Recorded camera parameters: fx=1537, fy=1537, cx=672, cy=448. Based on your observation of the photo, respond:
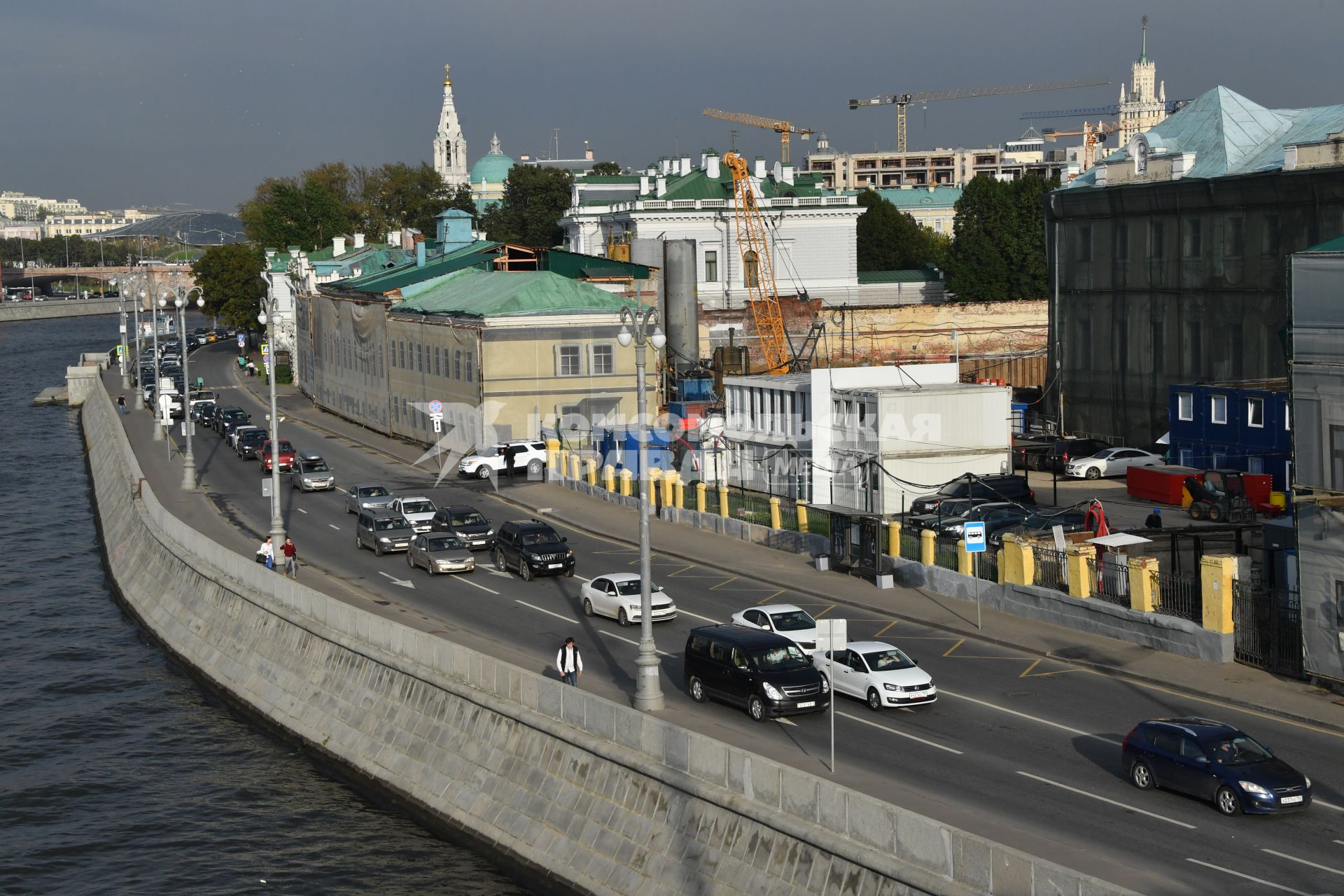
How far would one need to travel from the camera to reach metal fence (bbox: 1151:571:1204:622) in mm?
32406

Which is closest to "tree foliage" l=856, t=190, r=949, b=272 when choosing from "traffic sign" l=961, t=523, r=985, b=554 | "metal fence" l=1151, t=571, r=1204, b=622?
"traffic sign" l=961, t=523, r=985, b=554

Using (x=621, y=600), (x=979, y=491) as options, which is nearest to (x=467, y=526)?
(x=621, y=600)

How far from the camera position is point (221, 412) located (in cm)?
8612

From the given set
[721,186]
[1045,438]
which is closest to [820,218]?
[721,186]

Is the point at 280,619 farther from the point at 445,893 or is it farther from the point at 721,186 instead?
the point at 721,186

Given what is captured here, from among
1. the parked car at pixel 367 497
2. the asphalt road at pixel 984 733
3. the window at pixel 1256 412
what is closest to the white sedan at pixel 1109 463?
the window at pixel 1256 412

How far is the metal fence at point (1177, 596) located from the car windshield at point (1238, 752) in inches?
366

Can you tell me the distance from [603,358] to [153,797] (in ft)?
126

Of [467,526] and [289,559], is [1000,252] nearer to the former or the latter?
[467,526]

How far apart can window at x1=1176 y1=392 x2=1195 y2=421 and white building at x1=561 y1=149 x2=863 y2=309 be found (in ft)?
156

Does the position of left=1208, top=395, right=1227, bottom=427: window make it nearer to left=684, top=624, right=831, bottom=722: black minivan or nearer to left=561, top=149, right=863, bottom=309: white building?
left=684, top=624, right=831, bottom=722: black minivan

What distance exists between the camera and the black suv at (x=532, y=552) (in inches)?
1654

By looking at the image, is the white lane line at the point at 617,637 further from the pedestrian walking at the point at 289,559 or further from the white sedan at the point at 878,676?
the pedestrian walking at the point at 289,559

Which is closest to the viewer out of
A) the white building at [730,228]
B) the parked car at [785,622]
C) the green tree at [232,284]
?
the parked car at [785,622]
